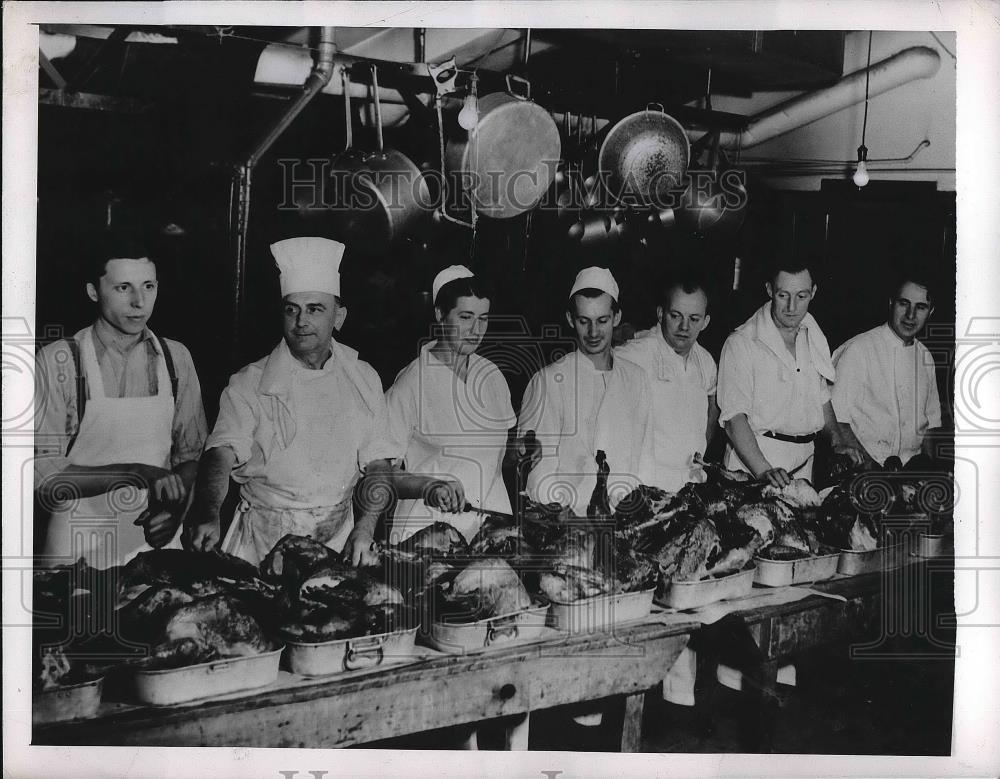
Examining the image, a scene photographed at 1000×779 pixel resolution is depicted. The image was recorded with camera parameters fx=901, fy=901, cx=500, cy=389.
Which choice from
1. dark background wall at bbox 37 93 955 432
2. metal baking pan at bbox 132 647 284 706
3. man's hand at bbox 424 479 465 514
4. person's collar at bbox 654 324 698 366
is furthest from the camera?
person's collar at bbox 654 324 698 366

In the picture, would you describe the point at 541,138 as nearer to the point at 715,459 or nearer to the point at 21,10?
the point at 715,459

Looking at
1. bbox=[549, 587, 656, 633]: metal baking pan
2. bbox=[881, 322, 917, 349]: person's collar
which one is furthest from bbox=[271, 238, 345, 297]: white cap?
bbox=[881, 322, 917, 349]: person's collar

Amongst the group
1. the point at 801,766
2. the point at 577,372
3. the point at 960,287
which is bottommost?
the point at 801,766

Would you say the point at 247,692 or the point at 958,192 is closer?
the point at 247,692

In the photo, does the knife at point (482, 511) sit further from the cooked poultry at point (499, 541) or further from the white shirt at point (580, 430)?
the white shirt at point (580, 430)

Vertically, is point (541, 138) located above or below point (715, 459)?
above

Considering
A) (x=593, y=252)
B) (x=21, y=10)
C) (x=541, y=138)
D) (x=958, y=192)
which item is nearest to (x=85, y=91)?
(x=21, y=10)

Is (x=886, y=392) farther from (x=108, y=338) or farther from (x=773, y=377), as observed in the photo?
(x=108, y=338)

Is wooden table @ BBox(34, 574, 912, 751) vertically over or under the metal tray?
under

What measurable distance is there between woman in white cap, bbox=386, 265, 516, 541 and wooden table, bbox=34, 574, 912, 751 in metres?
0.45

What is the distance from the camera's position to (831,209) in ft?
9.37

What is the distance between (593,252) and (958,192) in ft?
3.84

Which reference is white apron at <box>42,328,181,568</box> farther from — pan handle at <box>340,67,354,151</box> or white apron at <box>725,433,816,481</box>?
white apron at <box>725,433,816,481</box>

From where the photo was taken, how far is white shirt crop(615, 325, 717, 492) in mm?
2861
